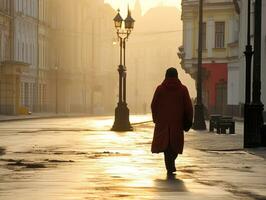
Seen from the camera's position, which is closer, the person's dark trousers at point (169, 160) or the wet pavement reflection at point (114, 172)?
the wet pavement reflection at point (114, 172)

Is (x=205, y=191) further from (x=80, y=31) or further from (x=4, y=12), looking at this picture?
(x=80, y=31)

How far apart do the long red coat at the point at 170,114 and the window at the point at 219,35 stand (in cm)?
5193

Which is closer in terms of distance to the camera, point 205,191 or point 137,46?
point 205,191

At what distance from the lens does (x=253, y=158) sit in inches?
755

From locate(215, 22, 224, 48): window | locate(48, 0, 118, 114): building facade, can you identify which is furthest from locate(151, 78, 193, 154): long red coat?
locate(48, 0, 118, 114): building facade

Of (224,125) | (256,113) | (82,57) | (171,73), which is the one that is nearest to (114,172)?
(171,73)

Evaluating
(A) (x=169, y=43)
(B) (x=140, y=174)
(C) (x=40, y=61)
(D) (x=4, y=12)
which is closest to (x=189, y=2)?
(D) (x=4, y=12)

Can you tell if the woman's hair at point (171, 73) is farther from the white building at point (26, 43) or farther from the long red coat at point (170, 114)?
the white building at point (26, 43)

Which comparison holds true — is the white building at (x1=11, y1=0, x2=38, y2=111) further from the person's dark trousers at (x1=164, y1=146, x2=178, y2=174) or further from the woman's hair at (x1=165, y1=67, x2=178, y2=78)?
the person's dark trousers at (x1=164, y1=146, x2=178, y2=174)

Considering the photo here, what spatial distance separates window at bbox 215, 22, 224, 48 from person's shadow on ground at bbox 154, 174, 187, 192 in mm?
53200

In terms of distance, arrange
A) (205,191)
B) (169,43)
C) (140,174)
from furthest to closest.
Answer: (169,43) → (140,174) → (205,191)

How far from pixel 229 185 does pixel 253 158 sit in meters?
6.50

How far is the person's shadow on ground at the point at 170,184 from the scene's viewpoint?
39.9 ft

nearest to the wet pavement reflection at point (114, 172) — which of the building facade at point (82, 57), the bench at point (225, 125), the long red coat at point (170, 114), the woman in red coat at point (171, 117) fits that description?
the woman in red coat at point (171, 117)
